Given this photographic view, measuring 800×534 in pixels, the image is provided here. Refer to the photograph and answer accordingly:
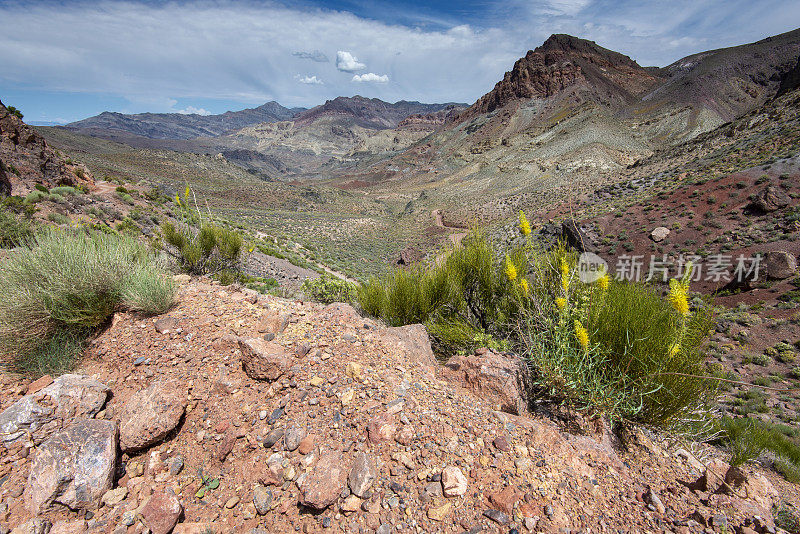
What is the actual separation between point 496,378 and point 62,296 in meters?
4.28

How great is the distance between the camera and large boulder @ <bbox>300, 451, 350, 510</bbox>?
1884 millimetres

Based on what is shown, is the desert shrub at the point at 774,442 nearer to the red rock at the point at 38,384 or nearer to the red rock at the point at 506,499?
the red rock at the point at 506,499

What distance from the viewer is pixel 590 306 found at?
266 centimetres

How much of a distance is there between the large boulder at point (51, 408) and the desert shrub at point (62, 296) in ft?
2.36

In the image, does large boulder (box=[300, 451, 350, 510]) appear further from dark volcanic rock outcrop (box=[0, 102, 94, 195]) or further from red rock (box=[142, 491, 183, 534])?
dark volcanic rock outcrop (box=[0, 102, 94, 195])

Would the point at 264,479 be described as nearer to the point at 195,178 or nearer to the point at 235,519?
the point at 235,519

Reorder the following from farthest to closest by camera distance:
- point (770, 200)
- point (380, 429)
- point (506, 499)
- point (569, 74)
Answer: point (569, 74)
point (770, 200)
point (380, 429)
point (506, 499)

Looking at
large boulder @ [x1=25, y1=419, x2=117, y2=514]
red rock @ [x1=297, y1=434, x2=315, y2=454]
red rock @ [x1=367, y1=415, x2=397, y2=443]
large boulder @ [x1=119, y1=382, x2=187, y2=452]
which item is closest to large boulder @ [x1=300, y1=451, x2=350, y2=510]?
red rock @ [x1=297, y1=434, x2=315, y2=454]

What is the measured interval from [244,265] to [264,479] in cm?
1124

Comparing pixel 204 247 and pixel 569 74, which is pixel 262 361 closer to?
pixel 204 247

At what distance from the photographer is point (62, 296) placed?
328 cm

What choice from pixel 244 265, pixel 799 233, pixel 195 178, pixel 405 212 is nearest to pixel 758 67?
pixel 405 212

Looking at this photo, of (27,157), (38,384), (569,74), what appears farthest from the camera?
(569,74)

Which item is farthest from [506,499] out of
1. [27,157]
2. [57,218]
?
[27,157]
